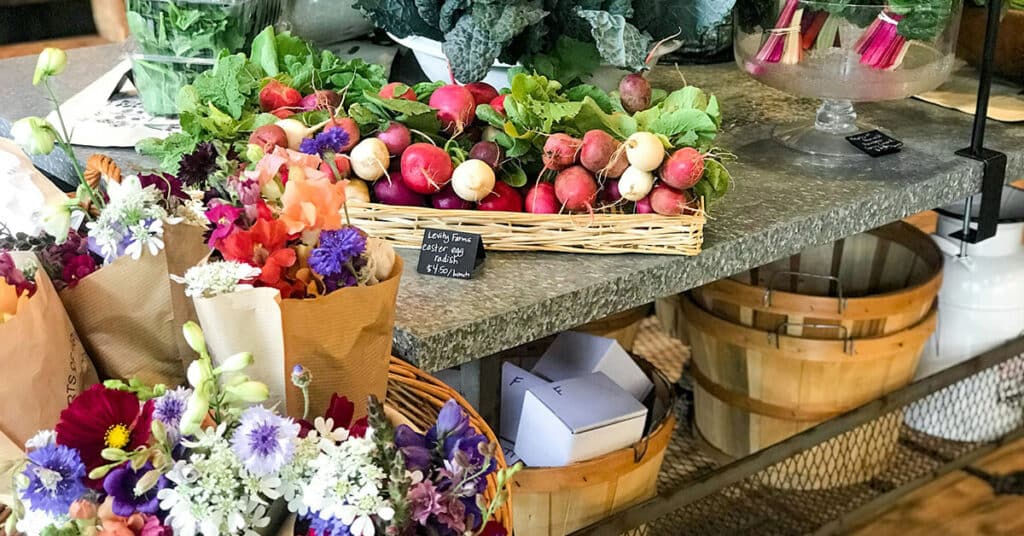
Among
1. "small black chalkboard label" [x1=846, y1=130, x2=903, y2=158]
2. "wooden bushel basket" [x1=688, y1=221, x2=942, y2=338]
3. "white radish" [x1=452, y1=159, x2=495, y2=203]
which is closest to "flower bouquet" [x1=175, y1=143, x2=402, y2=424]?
"white radish" [x1=452, y1=159, x2=495, y2=203]

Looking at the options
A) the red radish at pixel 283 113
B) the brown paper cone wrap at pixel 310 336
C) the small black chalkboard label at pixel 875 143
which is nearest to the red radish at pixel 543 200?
the red radish at pixel 283 113

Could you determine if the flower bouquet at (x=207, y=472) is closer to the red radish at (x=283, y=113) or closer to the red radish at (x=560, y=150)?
the red radish at (x=560, y=150)

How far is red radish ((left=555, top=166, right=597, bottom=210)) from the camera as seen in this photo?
1211mm

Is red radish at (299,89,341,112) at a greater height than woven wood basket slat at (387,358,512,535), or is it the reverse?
red radish at (299,89,341,112)

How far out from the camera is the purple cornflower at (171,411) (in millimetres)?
641

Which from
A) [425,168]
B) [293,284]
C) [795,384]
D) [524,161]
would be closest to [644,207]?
[524,161]

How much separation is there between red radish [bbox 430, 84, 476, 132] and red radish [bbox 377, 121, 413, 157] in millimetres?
63

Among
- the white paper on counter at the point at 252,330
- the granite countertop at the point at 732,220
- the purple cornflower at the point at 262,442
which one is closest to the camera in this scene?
the purple cornflower at the point at 262,442

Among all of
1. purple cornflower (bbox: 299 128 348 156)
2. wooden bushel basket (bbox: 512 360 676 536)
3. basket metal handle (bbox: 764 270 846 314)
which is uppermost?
purple cornflower (bbox: 299 128 348 156)

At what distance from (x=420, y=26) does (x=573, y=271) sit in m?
0.49

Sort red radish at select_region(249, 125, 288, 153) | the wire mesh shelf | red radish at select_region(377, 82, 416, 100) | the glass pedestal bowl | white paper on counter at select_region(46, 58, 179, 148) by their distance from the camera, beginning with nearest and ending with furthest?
red radish at select_region(249, 125, 288, 153)
red radish at select_region(377, 82, 416, 100)
the glass pedestal bowl
white paper on counter at select_region(46, 58, 179, 148)
the wire mesh shelf

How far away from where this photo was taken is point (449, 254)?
120 centimetres

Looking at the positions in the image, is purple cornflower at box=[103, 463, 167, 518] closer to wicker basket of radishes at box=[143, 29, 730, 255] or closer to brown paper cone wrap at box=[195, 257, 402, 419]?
brown paper cone wrap at box=[195, 257, 402, 419]

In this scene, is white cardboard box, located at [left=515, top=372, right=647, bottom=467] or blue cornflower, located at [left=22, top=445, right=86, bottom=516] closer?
blue cornflower, located at [left=22, top=445, right=86, bottom=516]
